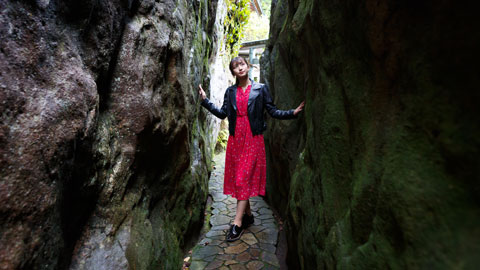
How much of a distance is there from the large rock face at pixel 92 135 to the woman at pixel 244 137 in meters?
0.94

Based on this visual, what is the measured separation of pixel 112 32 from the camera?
233 centimetres

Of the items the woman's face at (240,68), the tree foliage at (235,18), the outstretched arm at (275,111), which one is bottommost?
the outstretched arm at (275,111)

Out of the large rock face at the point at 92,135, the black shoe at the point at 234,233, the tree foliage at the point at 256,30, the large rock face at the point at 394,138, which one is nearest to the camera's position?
the large rock face at the point at 394,138

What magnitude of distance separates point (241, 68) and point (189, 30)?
99cm

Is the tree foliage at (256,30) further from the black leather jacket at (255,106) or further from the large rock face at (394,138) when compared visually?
the large rock face at (394,138)

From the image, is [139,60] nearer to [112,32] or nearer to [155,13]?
[112,32]

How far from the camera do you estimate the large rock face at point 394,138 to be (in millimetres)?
996

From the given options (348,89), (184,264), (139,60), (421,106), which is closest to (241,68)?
(139,60)

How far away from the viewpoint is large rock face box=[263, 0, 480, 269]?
100 cm

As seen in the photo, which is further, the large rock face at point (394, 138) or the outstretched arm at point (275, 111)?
the outstretched arm at point (275, 111)

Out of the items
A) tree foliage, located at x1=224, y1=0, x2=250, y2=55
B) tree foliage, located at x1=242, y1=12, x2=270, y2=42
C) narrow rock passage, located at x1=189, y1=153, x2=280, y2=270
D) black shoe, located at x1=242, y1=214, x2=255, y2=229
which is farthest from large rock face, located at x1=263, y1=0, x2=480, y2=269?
tree foliage, located at x1=242, y1=12, x2=270, y2=42

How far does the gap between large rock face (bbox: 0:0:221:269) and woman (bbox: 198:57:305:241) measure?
0.94m

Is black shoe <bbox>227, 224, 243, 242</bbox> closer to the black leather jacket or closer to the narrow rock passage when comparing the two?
the narrow rock passage

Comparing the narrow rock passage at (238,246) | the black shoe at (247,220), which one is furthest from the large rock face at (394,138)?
the black shoe at (247,220)
